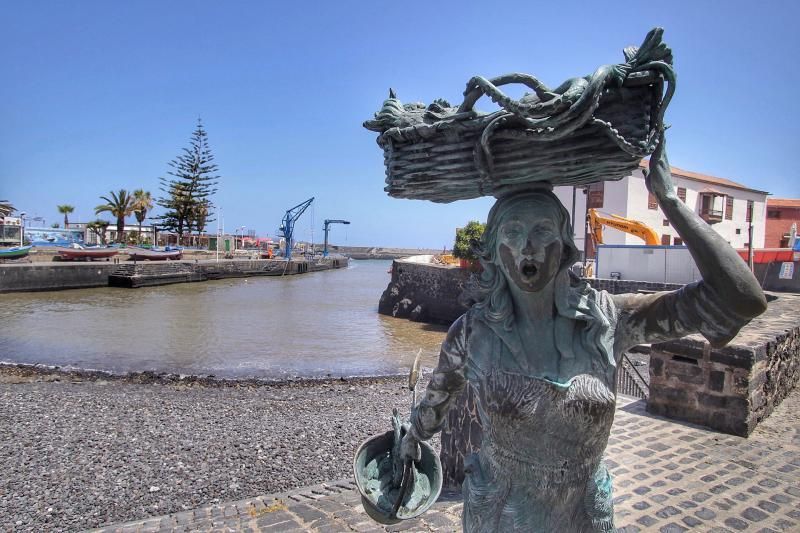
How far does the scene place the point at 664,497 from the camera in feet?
13.7

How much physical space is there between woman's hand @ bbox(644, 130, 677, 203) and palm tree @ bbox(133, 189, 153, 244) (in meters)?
59.4

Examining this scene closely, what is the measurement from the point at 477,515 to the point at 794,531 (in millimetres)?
3359

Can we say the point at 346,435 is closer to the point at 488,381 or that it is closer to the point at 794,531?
the point at 794,531

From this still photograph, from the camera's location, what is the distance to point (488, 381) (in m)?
1.68

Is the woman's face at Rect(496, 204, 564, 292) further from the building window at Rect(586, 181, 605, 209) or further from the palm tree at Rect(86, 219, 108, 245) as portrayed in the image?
the palm tree at Rect(86, 219, 108, 245)

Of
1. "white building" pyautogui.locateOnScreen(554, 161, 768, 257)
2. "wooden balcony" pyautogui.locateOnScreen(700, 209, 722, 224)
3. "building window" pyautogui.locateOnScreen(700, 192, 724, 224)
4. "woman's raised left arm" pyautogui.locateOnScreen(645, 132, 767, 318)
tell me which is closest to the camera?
"woman's raised left arm" pyautogui.locateOnScreen(645, 132, 767, 318)

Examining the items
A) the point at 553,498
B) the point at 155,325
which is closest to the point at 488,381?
the point at 553,498

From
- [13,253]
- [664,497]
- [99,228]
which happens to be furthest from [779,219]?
[99,228]

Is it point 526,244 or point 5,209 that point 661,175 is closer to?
point 526,244

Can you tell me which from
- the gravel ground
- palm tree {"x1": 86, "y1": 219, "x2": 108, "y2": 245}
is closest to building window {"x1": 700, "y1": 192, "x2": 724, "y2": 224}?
the gravel ground

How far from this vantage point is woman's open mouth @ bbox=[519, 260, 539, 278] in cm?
159

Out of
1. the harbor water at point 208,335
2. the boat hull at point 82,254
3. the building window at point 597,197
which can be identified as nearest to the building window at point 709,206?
the building window at point 597,197

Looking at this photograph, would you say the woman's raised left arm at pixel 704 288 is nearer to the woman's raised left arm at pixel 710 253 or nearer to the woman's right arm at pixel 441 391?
the woman's raised left arm at pixel 710 253

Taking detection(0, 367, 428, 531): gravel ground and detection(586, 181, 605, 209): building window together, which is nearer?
detection(0, 367, 428, 531): gravel ground
